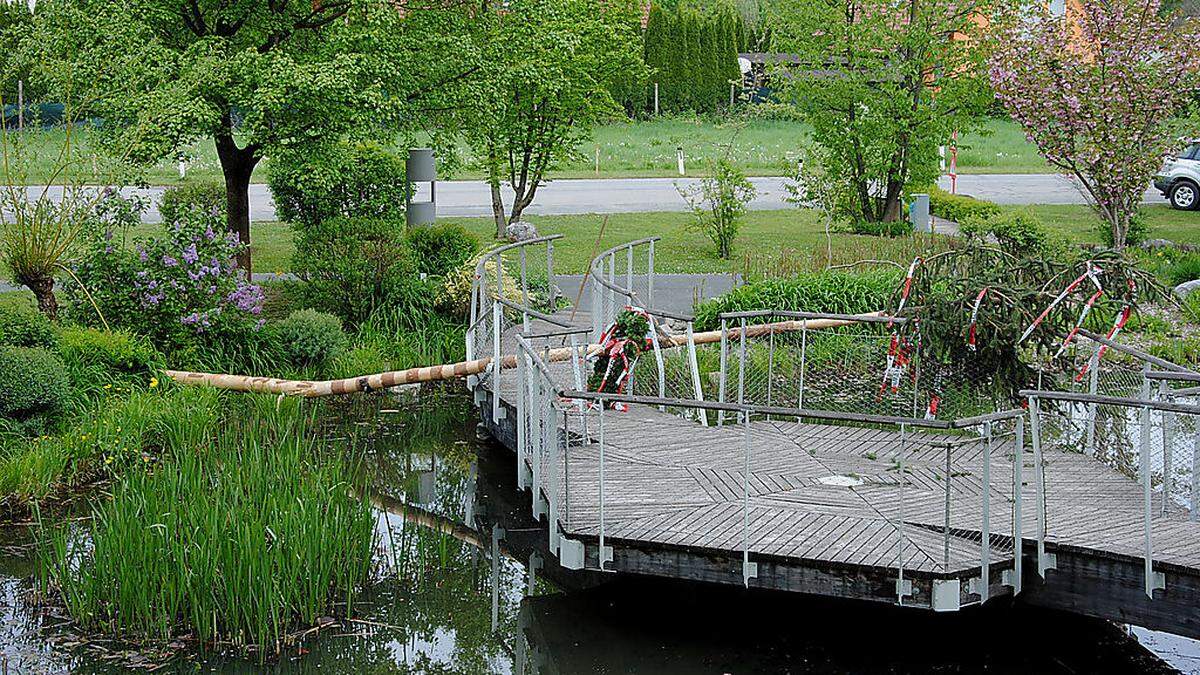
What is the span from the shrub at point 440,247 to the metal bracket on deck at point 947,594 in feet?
31.6

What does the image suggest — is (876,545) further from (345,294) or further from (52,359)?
(345,294)

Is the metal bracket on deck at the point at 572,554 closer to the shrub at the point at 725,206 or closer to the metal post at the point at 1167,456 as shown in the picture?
the metal post at the point at 1167,456

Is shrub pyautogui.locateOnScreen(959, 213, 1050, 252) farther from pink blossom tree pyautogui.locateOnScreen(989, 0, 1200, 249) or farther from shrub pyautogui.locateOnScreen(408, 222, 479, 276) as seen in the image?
shrub pyautogui.locateOnScreen(408, 222, 479, 276)

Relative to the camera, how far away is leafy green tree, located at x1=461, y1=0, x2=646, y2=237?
16203mm

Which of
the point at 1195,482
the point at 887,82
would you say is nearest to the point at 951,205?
the point at 887,82

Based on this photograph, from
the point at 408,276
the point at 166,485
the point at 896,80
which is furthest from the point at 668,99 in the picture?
the point at 166,485

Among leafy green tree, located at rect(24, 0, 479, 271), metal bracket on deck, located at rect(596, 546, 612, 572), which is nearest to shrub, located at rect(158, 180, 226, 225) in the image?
leafy green tree, located at rect(24, 0, 479, 271)

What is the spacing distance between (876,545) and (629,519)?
1.48 metres

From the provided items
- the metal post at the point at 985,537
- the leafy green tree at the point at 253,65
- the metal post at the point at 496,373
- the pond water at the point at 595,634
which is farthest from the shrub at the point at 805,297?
the metal post at the point at 985,537

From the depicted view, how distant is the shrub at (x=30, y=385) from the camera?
418 inches

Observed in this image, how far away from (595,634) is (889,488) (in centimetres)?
212

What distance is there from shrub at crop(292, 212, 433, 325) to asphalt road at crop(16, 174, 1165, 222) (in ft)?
30.3

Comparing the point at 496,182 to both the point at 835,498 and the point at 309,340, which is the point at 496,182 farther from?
the point at 835,498

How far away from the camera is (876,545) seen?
7633 mm
